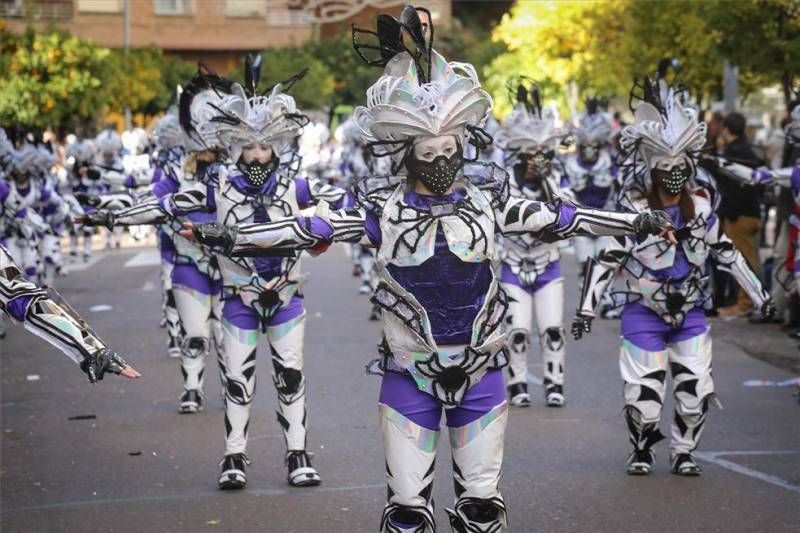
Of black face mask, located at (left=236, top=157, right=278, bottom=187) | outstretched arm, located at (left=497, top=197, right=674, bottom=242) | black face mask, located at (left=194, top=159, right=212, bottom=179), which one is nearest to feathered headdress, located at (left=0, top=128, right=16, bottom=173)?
black face mask, located at (left=194, top=159, right=212, bottom=179)

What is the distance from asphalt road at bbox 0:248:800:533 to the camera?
8414mm

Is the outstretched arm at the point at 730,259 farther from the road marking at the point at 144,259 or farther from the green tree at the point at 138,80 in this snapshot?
the green tree at the point at 138,80

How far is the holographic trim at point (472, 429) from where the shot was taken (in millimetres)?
6570

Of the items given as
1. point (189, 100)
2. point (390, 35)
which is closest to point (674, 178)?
point (390, 35)

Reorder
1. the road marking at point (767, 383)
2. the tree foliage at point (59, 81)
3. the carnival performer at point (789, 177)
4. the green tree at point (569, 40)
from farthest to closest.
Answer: the tree foliage at point (59, 81), the green tree at point (569, 40), the road marking at point (767, 383), the carnival performer at point (789, 177)

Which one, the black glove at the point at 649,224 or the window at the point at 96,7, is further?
the window at the point at 96,7

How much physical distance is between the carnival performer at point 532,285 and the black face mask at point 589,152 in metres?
5.50

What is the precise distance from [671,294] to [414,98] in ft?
9.97

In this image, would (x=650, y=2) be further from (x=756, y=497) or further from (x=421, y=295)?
(x=421, y=295)

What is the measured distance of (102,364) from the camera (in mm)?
6340

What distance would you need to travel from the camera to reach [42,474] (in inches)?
387

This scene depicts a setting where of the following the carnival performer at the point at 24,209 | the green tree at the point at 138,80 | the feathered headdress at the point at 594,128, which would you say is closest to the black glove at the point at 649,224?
the feathered headdress at the point at 594,128

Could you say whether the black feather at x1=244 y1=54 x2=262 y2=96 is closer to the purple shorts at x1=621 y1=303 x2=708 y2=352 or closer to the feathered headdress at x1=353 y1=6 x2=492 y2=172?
the purple shorts at x1=621 y1=303 x2=708 y2=352

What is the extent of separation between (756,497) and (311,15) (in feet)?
184
